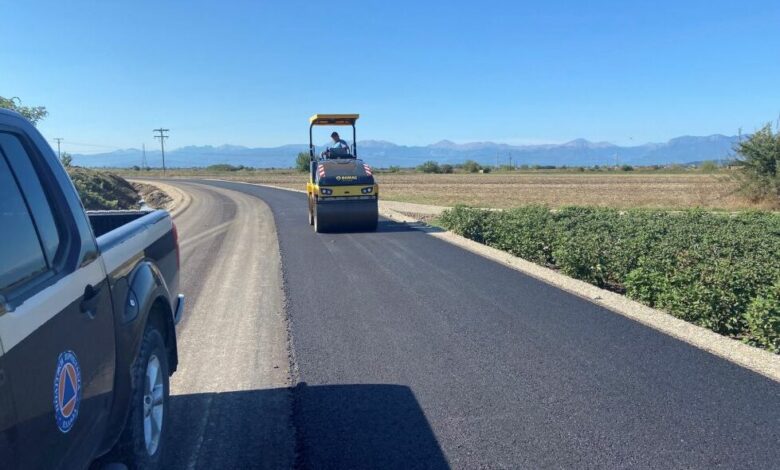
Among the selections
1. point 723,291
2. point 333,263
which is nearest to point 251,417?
point 723,291

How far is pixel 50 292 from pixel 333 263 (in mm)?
9320

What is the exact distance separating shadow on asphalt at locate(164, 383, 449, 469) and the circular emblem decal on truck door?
1.57 metres

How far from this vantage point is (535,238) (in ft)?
42.8

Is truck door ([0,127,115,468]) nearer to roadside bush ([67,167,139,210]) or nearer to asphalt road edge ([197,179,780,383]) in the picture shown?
asphalt road edge ([197,179,780,383])

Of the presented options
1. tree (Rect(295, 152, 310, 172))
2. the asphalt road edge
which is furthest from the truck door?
tree (Rect(295, 152, 310, 172))

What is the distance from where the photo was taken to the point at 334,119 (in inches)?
703

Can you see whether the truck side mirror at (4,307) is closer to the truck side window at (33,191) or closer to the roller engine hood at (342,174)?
the truck side window at (33,191)

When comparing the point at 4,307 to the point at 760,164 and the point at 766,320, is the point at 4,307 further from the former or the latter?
the point at 760,164

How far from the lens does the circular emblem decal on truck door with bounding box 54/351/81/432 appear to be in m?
2.46

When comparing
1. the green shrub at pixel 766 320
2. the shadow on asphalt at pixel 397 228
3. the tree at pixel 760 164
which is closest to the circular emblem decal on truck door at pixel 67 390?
the green shrub at pixel 766 320

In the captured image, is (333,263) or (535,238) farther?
(535,238)

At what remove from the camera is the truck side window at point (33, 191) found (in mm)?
2742

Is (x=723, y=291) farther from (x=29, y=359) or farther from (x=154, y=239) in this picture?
(x=29, y=359)

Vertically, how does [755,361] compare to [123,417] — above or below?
below
